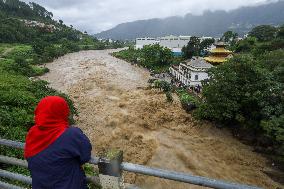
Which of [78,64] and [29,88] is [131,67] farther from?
[29,88]

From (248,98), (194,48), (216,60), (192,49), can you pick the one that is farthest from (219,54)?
(248,98)

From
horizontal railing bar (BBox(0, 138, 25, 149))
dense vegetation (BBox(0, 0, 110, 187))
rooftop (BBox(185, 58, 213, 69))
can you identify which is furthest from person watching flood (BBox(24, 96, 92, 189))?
rooftop (BBox(185, 58, 213, 69))

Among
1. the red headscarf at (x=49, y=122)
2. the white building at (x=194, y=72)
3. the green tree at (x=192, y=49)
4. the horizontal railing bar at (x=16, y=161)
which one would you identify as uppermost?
the red headscarf at (x=49, y=122)

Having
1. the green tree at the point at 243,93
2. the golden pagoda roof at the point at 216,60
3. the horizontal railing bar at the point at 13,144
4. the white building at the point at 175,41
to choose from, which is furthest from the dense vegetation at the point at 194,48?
the horizontal railing bar at the point at 13,144

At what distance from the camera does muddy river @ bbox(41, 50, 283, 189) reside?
1841 centimetres

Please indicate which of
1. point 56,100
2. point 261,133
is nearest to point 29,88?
point 261,133

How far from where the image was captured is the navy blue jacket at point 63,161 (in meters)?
3.40

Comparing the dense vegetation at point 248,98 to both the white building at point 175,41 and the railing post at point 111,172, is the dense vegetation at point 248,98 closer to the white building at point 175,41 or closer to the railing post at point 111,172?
the railing post at point 111,172

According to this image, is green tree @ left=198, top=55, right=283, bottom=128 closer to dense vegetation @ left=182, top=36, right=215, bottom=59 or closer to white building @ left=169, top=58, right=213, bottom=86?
white building @ left=169, top=58, right=213, bottom=86

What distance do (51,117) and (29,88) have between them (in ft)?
71.1

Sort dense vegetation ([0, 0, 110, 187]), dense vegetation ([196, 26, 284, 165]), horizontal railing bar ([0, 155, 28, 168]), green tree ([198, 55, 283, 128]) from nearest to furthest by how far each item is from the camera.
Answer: horizontal railing bar ([0, 155, 28, 168]) < dense vegetation ([0, 0, 110, 187]) < dense vegetation ([196, 26, 284, 165]) < green tree ([198, 55, 283, 128])

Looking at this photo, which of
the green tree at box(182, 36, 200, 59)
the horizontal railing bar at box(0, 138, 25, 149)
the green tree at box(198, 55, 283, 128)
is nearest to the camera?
Answer: the horizontal railing bar at box(0, 138, 25, 149)

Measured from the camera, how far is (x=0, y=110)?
16719mm

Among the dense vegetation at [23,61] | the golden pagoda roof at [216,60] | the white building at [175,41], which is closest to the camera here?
the dense vegetation at [23,61]
